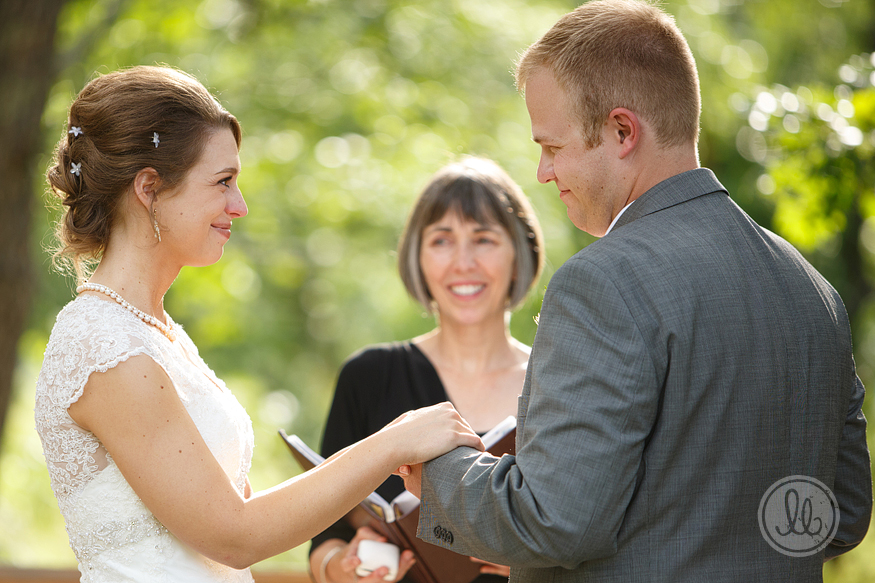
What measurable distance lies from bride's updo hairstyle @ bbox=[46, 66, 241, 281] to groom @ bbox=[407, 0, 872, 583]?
1.02 m

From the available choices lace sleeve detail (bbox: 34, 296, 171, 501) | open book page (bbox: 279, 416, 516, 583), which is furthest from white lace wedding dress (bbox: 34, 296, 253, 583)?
open book page (bbox: 279, 416, 516, 583)

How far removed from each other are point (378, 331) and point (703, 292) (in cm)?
631

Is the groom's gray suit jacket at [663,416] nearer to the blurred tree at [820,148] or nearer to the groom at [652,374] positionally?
the groom at [652,374]

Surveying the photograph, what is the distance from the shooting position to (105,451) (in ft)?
6.75

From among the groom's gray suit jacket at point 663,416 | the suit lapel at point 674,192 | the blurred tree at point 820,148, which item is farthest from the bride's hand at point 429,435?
the blurred tree at point 820,148

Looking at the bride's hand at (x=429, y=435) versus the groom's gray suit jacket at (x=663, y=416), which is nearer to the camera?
the groom's gray suit jacket at (x=663, y=416)

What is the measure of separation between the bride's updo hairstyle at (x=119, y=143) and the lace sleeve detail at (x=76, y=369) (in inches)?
10.2

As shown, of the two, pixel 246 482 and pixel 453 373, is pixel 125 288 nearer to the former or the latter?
pixel 246 482

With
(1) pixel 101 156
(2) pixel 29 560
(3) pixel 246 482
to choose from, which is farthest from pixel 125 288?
(2) pixel 29 560

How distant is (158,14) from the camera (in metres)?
7.19

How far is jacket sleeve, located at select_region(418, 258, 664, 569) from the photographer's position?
1.58 metres

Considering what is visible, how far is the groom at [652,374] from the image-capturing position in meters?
1.60

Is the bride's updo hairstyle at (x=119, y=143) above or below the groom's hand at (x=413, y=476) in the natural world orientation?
above

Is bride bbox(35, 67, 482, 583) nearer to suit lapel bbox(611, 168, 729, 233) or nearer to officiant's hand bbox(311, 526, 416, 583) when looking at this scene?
officiant's hand bbox(311, 526, 416, 583)
